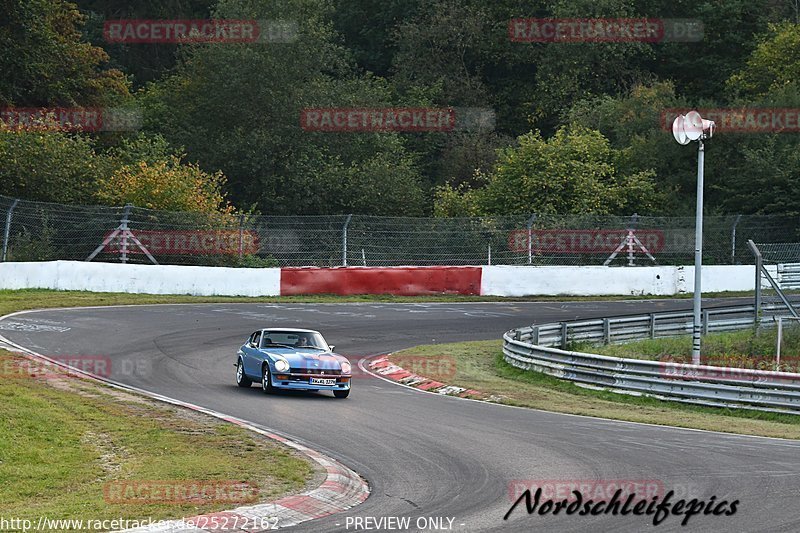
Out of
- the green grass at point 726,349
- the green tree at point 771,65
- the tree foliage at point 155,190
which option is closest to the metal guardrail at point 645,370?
the green grass at point 726,349

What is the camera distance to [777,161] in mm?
45875

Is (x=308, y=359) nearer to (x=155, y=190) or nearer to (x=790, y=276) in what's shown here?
(x=790, y=276)

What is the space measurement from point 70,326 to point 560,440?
1536 centimetres

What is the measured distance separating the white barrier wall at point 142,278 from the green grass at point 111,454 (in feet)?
55.3

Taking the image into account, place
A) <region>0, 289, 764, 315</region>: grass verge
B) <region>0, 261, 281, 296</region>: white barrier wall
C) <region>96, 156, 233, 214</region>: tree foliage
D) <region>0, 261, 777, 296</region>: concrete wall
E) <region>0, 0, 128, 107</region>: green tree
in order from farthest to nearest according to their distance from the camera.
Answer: <region>0, 0, 128, 107</region>: green tree
<region>96, 156, 233, 214</region>: tree foliage
<region>0, 261, 777, 296</region>: concrete wall
<region>0, 261, 281, 296</region>: white barrier wall
<region>0, 289, 764, 315</region>: grass verge

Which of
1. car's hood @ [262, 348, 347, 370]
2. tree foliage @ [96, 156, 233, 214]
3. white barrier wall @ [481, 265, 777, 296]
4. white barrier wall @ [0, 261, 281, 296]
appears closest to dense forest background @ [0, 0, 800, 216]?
tree foliage @ [96, 156, 233, 214]

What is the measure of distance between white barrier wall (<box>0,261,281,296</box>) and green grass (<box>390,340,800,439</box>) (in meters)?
10.1

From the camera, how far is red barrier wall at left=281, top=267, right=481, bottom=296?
36094mm

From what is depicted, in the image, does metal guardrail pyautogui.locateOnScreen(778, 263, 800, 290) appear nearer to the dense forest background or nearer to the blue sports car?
the dense forest background

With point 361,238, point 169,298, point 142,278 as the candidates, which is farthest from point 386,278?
point 142,278

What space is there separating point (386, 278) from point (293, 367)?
17930 mm

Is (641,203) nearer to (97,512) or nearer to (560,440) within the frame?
(560,440)

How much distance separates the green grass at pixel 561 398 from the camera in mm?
17922

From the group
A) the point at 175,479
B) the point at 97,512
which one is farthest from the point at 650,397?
the point at 97,512
